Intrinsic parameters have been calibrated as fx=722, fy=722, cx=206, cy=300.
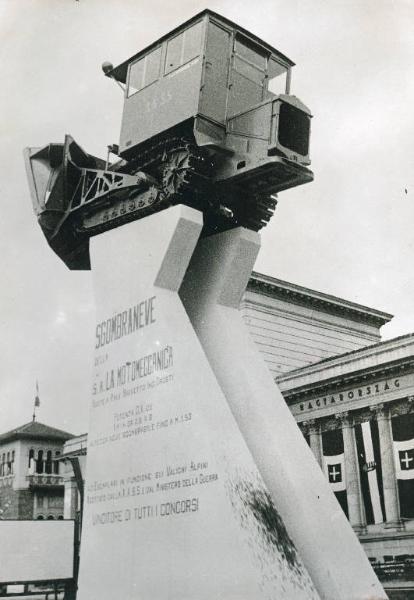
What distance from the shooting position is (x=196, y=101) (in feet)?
37.3

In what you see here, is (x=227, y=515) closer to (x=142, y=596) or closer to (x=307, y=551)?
(x=307, y=551)

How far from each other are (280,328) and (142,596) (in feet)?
99.5

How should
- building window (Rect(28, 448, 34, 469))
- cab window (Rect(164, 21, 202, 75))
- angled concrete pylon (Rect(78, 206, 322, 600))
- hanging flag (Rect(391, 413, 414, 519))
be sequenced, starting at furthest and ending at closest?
building window (Rect(28, 448, 34, 469)) → hanging flag (Rect(391, 413, 414, 519)) → cab window (Rect(164, 21, 202, 75)) → angled concrete pylon (Rect(78, 206, 322, 600))

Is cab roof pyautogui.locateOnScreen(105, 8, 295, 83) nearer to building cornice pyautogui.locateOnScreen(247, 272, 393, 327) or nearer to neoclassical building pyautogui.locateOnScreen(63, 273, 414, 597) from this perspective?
neoclassical building pyautogui.locateOnScreen(63, 273, 414, 597)

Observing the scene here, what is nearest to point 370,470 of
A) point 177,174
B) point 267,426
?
point 267,426

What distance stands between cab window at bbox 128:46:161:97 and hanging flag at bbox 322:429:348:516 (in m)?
21.7


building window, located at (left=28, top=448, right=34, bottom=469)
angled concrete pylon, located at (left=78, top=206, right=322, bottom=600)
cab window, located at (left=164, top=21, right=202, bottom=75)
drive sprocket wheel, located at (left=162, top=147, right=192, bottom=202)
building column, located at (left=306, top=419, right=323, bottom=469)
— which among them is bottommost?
angled concrete pylon, located at (left=78, top=206, right=322, bottom=600)

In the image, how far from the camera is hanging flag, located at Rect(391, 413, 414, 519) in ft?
91.3

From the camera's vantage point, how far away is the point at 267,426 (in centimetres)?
1076

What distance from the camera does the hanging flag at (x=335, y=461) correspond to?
30.5 m

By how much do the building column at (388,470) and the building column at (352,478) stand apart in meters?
1.30

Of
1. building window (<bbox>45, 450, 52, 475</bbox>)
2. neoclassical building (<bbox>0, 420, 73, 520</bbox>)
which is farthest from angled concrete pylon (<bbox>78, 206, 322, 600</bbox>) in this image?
building window (<bbox>45, 450, 52, 475</bbox>)

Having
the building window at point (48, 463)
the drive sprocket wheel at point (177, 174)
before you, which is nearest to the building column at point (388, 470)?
the drive sprocket wheel at point (177, 174)

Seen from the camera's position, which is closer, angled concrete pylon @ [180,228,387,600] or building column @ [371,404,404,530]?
angled concrete pylon @ [180,228,387,600]
